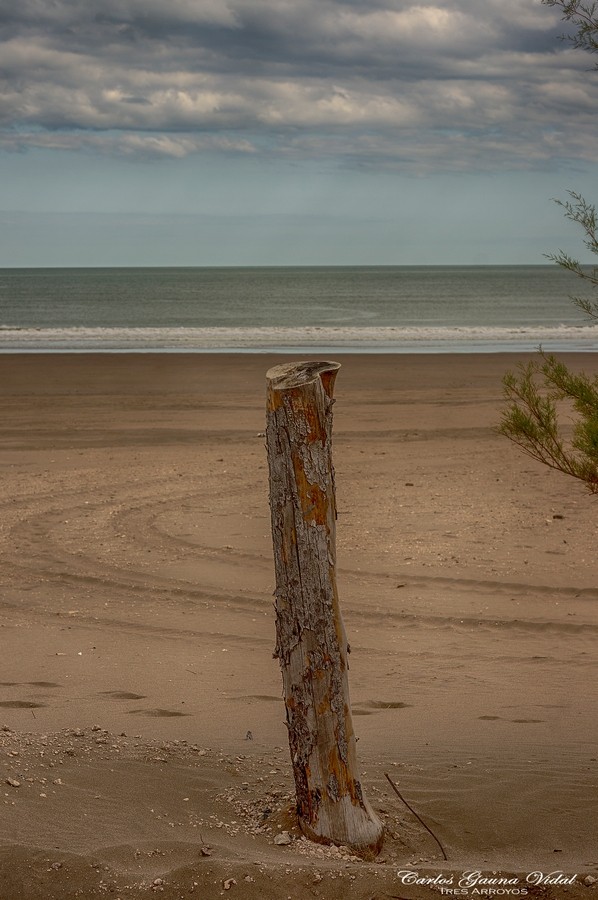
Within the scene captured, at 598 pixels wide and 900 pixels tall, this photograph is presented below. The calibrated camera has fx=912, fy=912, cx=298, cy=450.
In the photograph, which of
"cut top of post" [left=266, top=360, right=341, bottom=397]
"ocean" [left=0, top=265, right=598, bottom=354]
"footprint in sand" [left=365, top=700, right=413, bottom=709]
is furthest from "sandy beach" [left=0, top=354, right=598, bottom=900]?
"ocean" [left=0, top=265, right=598, bottom=354]

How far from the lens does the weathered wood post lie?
3.74 metres

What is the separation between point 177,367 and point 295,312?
33150mm

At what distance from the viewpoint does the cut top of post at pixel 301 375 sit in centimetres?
372

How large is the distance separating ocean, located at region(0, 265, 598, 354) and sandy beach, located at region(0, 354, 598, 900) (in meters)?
19.3

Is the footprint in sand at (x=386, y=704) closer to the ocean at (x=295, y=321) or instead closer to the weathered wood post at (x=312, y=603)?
the weathered wood post at (x=312, y=603)

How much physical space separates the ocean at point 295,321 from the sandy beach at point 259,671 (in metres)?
19.3

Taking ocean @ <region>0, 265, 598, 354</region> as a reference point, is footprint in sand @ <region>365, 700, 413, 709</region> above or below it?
below

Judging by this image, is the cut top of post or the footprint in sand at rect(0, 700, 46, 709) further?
the footprint in sand at rect(0, 700, 46, 709)

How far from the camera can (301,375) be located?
3752 millimetres

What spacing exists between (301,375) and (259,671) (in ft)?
9.95

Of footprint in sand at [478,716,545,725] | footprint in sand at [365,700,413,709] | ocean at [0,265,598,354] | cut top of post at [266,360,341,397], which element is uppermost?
ocean at [0,265,598,354]

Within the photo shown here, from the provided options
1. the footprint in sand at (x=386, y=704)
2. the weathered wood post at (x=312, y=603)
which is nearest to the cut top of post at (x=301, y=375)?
the weathered wood post at (x=312, y=603)

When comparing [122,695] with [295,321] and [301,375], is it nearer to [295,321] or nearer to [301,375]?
[301,375]

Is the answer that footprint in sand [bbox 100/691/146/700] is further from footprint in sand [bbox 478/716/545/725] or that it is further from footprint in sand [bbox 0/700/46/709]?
footprint in sand [bbox 478/716/545/725]
